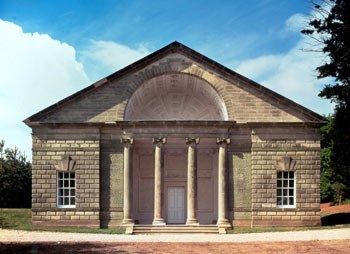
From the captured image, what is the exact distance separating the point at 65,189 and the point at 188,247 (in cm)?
1164

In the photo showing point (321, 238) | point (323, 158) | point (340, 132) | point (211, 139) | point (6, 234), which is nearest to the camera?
point (321, 238)

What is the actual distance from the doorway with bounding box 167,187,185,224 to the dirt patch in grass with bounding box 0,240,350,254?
1079 centimetres

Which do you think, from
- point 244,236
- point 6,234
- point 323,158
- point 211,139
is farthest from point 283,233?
point 323,158

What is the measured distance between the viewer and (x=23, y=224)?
28422 mm

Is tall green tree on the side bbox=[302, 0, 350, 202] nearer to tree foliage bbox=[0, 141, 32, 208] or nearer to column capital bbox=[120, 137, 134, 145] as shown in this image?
column capital bbox=[120, 137, 134, 145]

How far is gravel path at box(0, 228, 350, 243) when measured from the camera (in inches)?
869

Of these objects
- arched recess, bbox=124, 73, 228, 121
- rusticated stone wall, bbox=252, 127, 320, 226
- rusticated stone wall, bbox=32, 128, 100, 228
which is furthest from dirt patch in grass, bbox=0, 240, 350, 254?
arched recess, bbox=124, 73, 228, 121

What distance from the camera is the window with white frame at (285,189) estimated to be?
93.2ft

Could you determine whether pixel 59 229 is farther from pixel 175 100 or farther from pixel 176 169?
pixel 175 100

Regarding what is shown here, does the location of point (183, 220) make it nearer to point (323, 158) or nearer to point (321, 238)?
point (321, 238)

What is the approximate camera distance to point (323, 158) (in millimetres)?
52562

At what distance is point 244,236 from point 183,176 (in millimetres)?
7837

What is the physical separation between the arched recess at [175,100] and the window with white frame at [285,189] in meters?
4.74

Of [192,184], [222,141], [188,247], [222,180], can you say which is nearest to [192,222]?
[192,184]
